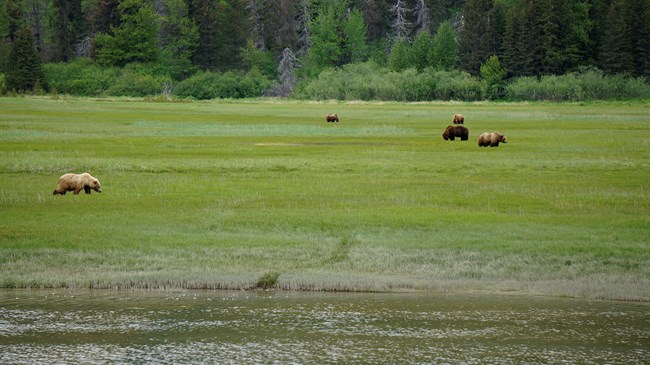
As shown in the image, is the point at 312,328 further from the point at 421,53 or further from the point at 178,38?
the point at 178,38

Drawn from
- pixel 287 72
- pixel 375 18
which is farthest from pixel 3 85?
pixel 375 18

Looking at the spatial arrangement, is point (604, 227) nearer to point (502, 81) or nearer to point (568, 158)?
point (568, 158)

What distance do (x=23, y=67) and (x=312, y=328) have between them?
12595 cm

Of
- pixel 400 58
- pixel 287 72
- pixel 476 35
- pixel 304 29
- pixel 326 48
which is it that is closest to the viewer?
pixel 476 35

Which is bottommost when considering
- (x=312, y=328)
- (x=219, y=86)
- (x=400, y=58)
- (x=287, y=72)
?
(x=312, y=328)

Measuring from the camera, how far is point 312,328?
1448 centimetres

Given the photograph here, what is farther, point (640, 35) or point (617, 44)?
point (617, 44)

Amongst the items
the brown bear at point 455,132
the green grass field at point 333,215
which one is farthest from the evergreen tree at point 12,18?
the brown bear at point 455,132

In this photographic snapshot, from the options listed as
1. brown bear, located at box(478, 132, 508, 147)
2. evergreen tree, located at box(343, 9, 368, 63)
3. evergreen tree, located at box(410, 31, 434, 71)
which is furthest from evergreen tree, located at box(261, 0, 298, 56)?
brown bear, located at box(478, 132, 508, 147)

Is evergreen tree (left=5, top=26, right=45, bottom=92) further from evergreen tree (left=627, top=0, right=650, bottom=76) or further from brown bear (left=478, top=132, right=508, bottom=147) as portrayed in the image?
brown bear (left=478, top=132, right=508, bottom=147)

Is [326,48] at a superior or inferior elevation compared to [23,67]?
superior

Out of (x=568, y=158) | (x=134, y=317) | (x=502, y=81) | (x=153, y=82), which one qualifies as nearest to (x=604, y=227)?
(x=134, y=317)

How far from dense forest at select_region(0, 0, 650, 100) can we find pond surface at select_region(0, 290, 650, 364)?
347 ft

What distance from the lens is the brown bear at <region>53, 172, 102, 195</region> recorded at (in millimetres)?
29172
